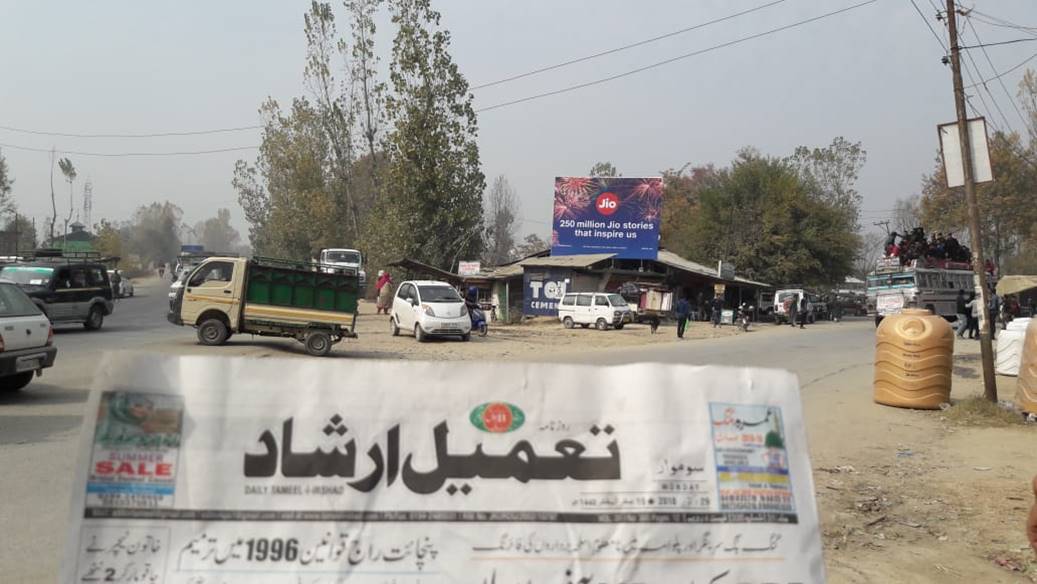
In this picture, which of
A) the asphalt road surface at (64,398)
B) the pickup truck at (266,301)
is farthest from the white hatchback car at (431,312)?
the pickup truck at (266,301)

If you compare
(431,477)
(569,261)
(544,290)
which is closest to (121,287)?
(544,290)

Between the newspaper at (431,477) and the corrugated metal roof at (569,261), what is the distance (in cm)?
3453

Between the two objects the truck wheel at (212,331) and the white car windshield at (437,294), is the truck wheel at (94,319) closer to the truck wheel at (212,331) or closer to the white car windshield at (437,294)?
the truck wheel at (212,331)

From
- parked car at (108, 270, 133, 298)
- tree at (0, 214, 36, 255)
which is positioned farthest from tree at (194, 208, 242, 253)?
parked car at (108, 270, 133, 298)

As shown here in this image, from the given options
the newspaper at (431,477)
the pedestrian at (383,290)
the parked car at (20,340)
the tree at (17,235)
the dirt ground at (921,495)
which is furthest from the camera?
the tree at (17,235)

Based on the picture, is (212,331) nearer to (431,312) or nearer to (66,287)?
(431,312)

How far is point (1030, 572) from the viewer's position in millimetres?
4840

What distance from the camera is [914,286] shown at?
32844mm

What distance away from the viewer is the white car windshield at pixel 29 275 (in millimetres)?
19609

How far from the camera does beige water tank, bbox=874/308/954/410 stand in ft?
36.2

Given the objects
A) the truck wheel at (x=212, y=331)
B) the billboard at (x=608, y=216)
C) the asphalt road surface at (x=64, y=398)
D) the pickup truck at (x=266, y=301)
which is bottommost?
the asphalt road surface at (x=64, y=398)

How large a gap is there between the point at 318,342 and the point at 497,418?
15.0 m

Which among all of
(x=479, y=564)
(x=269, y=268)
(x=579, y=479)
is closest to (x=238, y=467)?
(x=479, y=564)

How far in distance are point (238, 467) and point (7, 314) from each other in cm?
988
